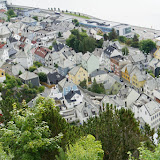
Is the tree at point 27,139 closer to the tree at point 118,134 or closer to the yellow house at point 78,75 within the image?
the tree at point 118,134

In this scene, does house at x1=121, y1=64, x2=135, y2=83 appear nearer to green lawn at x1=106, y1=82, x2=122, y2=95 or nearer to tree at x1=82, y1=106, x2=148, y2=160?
green lawn at x1=106, y1=82, x2=122, y2=95

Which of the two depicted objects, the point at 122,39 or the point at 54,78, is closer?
the point at 54,78

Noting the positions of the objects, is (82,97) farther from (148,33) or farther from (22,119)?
(148,33)

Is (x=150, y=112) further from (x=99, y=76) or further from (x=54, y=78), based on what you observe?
(x=54, y=78)

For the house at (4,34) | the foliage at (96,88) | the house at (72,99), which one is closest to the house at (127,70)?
the foliage at (96,88)

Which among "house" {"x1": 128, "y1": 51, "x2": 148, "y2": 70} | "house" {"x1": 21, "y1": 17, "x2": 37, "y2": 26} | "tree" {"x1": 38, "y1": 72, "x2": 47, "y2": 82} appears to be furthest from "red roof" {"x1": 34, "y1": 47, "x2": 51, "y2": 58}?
"house" {"x1": 21, "y1": 17, "x2": 37, "y2": 26}

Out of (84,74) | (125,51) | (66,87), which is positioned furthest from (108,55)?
(66,87)
